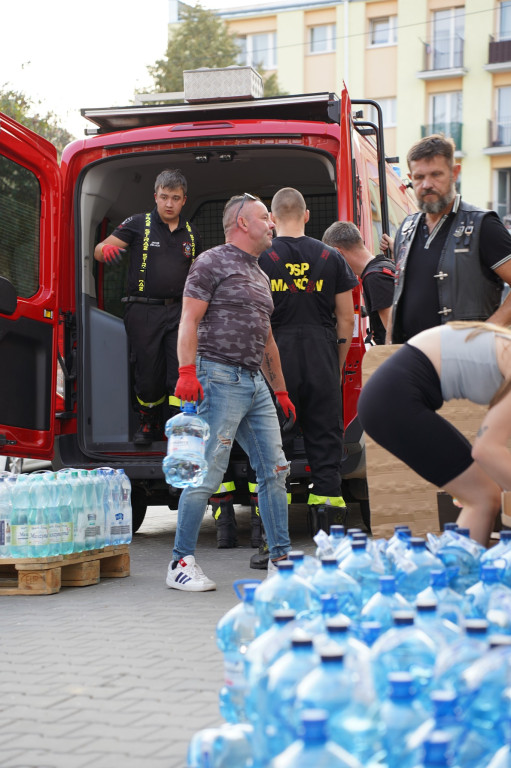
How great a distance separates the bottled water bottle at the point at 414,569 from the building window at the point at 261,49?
40.8 metres

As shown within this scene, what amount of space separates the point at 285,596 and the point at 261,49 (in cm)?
4196

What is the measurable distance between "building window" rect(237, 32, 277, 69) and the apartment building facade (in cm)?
109

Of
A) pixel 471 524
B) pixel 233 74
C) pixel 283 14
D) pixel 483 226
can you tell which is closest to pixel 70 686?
pixel 471 524

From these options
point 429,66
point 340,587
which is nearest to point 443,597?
point 340,587

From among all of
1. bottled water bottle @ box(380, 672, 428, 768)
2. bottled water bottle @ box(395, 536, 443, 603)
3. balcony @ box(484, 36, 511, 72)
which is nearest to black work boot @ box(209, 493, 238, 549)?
bottled water bottle @ box(395, 536, 443, 603)

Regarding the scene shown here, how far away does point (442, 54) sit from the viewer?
3947cm

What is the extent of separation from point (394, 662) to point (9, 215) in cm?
504

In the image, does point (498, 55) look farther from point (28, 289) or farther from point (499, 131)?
point (28, 289)

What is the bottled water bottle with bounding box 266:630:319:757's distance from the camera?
2.13 meters

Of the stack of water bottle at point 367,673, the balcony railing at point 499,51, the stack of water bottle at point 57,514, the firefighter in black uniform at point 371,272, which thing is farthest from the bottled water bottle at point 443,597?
the balcony railing at point 499,51

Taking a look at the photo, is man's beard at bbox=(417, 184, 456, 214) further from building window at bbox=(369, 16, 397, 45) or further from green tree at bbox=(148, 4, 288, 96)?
building window at bbox=(369, 16, 397, 45)

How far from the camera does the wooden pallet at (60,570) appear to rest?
19.2 ft

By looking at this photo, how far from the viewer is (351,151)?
6520 mm

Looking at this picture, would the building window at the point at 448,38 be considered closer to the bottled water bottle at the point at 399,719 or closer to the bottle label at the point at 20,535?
the bottle label at the point at 20,535
